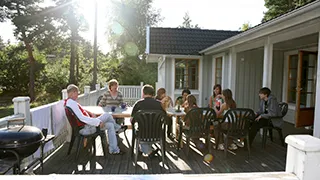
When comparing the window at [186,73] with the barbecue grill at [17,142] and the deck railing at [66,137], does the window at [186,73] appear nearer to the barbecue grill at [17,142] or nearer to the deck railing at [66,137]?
the deck railing at [66,137]

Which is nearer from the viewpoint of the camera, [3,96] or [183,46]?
[183,46]

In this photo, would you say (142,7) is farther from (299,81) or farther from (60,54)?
(299,81)

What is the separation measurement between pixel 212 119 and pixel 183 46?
5099 millimetres

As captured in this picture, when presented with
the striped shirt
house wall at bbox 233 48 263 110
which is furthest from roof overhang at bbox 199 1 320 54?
the striped shirt

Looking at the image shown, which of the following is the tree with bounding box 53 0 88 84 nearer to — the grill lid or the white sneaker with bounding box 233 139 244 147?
the white sneaker with bounding box 233 139 244 147

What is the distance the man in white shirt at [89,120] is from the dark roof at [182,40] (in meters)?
4.71

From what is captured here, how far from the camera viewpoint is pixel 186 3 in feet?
95.7

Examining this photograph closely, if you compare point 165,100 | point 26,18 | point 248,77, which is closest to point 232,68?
point 248,77

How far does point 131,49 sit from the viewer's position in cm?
2061

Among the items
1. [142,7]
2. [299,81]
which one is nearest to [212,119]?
[299,81]

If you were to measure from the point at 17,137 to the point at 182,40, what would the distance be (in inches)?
283

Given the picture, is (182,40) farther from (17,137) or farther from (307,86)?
(17,137)

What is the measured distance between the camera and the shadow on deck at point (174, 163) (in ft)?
10.7

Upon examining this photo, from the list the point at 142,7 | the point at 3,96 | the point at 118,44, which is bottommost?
the point at 3,96
